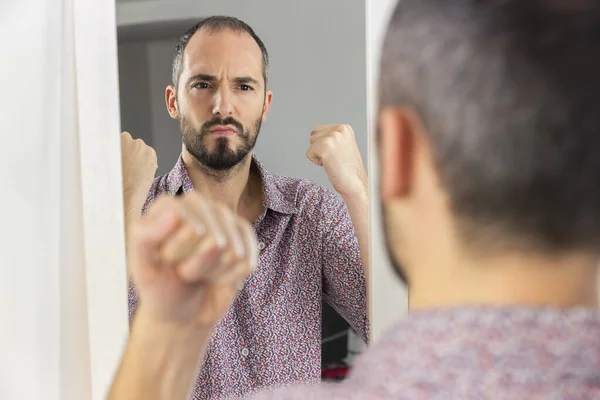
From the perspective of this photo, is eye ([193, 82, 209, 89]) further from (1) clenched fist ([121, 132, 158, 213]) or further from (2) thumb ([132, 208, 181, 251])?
(2) thumb ([132, 208, 181, 251])

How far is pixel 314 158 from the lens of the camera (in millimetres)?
992

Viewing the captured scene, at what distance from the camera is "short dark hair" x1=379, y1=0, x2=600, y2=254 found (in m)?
0.43

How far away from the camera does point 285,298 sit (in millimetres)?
1022

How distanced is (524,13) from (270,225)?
2.13 feet

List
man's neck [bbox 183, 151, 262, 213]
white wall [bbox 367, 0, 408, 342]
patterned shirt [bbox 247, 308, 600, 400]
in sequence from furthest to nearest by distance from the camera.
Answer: man's neck [bbox 183, 151, 262, 213]
white wall [bbox 367, 0, 408, 342]
patterned shirt [bbox 247, 308, 600, 400]

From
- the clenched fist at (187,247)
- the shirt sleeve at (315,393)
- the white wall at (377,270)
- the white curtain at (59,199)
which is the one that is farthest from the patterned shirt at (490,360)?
the white curtain at (59,199)

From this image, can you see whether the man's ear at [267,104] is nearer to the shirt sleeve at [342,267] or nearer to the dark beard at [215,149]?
the dark beard at [215,149]

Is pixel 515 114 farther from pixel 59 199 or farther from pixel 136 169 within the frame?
pixel 59 199

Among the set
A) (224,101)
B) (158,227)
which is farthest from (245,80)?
(158,227)

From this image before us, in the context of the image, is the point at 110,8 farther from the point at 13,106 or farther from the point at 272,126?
the point at 272,126

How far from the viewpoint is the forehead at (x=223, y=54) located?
1.00m

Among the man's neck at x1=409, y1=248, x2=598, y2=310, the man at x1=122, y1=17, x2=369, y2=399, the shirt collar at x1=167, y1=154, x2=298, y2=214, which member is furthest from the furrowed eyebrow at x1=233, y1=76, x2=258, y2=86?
the man's neck at x1=409, y1=248, x2=598, y2=310

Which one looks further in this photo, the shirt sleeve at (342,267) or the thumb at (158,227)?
the shirt sleeve at (342,267)

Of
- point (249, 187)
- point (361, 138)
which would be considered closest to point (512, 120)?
point (361, 138)
